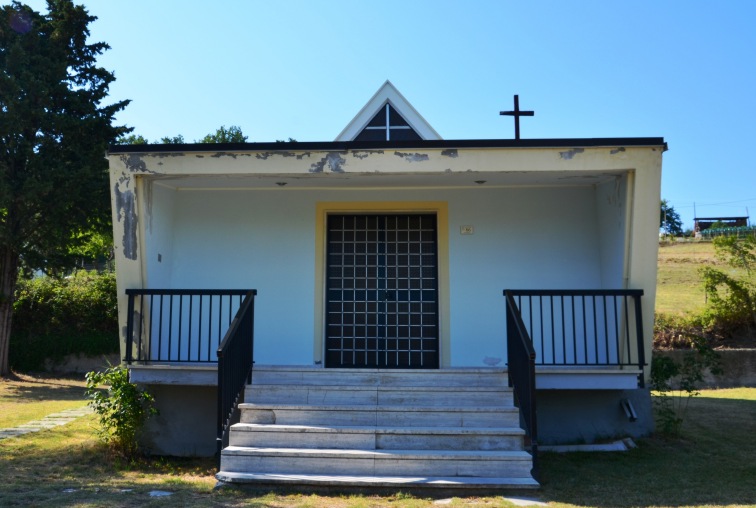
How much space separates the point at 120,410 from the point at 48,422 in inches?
126

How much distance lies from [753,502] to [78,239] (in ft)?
52.6

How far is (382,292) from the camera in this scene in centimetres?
872

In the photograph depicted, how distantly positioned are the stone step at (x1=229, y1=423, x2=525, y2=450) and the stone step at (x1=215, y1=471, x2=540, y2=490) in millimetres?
368

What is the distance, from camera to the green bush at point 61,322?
54.7 ft

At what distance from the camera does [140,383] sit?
770 cm

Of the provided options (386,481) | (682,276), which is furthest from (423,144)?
(682,276)

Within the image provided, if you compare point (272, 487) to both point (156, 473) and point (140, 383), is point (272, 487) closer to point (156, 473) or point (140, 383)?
point (156, 473)

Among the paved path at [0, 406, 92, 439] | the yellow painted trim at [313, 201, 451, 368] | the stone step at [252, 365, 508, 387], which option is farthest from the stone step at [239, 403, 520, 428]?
the paved path at [0, 406, 92, 439]

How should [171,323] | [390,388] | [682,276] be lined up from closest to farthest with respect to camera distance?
[390,388] < [171,323] < [682,276]

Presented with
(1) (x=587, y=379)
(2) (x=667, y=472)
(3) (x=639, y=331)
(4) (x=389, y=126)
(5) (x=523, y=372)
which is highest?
(4) (x=389, y=126)

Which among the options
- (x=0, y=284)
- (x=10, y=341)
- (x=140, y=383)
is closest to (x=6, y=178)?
(x=0, y=284)

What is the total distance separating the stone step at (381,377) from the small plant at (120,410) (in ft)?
4.20

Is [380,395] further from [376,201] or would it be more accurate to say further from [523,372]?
[376,201]

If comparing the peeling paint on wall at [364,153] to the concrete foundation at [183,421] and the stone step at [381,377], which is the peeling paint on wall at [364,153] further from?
the concrete foundation at [183,421]
